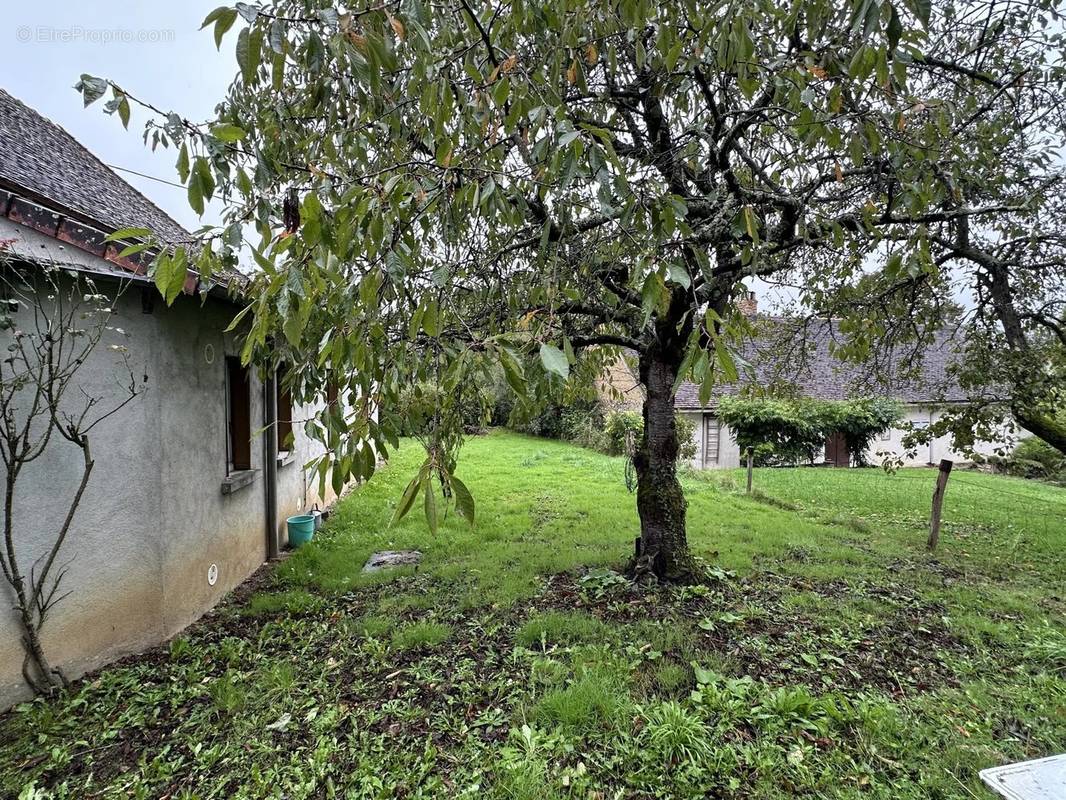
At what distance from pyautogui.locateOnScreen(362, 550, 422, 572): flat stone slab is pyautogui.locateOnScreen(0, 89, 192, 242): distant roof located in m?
3.67

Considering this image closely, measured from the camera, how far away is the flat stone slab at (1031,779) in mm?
2061

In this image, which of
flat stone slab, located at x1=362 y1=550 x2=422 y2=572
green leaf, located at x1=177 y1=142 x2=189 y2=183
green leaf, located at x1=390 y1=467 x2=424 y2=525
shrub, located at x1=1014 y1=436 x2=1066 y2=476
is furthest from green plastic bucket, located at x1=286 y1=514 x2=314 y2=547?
shrub, located at x1=1014 y1=436 x2=1066 y2=476

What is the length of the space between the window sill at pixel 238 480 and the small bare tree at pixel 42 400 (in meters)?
1.47

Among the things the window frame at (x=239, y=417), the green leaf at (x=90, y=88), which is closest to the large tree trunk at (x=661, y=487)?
the green leaf at (x=90, y=88)

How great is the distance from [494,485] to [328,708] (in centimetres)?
736

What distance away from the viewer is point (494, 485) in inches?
411

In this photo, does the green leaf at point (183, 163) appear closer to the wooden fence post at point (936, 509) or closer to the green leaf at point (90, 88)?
the green leaf at point (90, 88)

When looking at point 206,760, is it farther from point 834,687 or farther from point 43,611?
point 834,687

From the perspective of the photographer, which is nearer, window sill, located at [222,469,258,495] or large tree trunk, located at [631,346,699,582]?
large tree trunk, located at [631,346,699,582]

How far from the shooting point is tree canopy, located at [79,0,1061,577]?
62.6 inches

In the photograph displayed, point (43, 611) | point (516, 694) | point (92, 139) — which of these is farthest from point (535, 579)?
point (92, 139)

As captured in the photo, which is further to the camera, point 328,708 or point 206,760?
point 328,708

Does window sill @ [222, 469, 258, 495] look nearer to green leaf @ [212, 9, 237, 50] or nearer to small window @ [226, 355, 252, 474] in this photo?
small window @ [226, 355, 252, 474]

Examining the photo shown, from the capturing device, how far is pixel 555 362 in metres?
1.30
